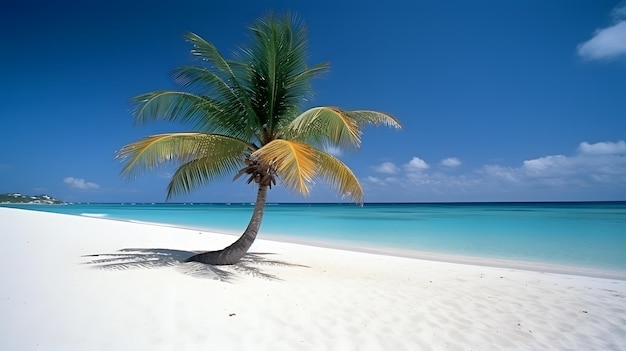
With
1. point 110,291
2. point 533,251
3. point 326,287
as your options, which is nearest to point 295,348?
point 326,287

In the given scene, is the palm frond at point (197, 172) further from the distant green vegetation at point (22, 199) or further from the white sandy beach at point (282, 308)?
the distant green vegetation at point (22, 199)

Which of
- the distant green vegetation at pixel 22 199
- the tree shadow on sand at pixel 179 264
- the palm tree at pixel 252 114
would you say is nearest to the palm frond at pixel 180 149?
the palm tree at pixel 252 114

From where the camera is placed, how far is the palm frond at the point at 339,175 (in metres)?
7.31

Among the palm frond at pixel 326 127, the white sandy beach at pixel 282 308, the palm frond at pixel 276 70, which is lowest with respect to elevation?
the white sandy beach at pixel 282 308

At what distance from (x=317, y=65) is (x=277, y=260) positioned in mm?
4665

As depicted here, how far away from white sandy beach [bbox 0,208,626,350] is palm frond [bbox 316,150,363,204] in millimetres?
1696

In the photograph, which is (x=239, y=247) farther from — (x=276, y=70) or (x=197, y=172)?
(x=276, y=70)

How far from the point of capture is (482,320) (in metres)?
4.59

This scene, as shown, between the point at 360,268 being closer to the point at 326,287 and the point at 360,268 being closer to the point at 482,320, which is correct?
the point at 326,287

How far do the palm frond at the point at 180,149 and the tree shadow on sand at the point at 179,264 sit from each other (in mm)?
1881

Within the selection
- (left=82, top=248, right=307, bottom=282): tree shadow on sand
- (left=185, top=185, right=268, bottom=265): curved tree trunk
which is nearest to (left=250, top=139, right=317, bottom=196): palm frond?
(left=185, top=185, right=268, bottom=265): curved tree trunk

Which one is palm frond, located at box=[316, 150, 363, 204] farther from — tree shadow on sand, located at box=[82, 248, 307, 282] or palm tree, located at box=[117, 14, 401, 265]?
tree shadow on sand, located at box=[82, 248, 307, 282]

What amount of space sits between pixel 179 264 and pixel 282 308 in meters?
3.29

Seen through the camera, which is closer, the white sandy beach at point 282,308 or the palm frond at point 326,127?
the white sandy beach at point 282,308
